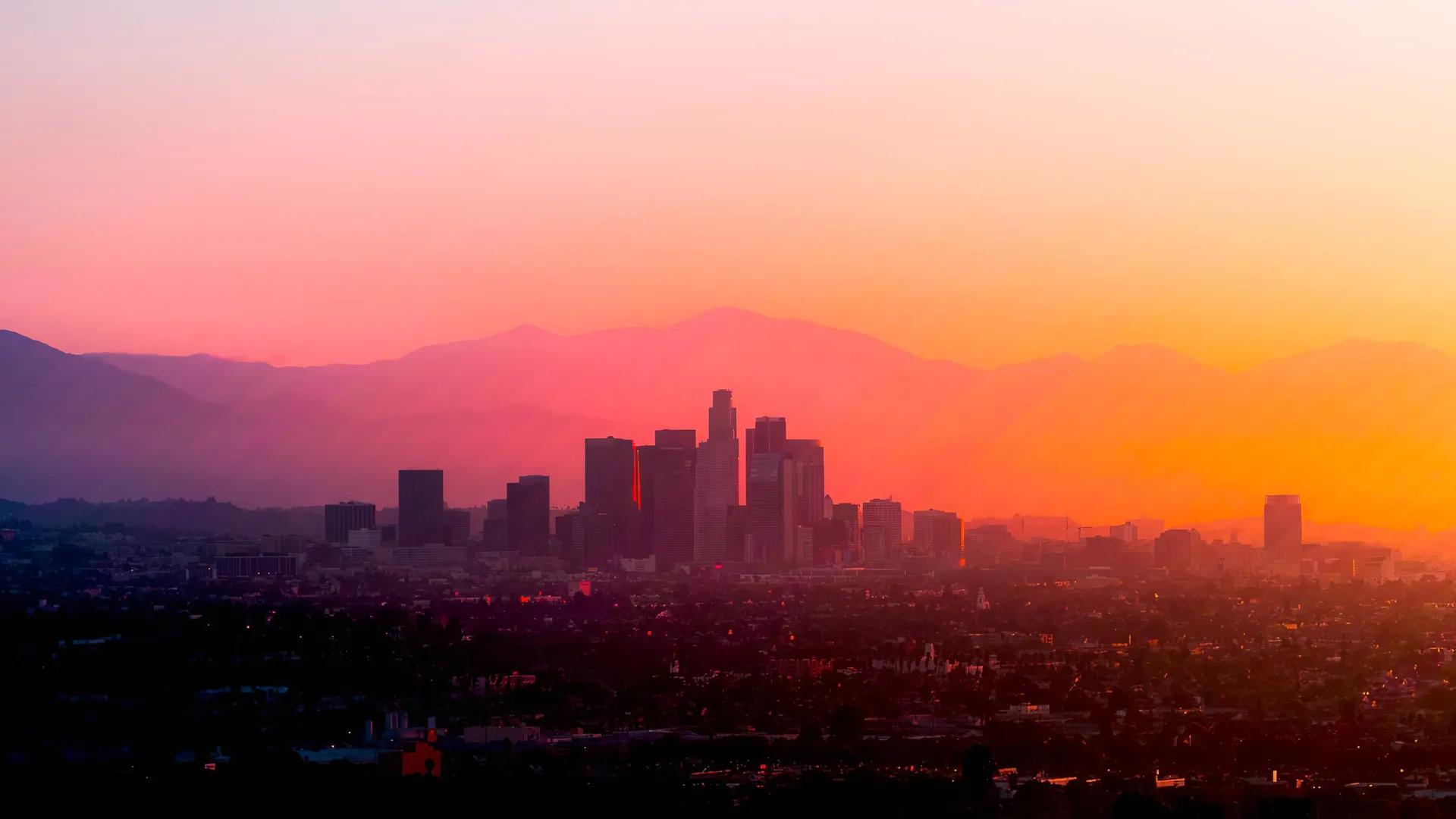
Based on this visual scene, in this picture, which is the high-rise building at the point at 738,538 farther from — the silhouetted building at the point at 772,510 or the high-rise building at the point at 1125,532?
the high-rise building at the point at 1125,532

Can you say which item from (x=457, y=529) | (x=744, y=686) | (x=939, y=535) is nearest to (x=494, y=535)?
(x=457, y=529)

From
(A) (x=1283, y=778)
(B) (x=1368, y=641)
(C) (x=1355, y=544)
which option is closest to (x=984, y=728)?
(A) (x=1283, y=778)

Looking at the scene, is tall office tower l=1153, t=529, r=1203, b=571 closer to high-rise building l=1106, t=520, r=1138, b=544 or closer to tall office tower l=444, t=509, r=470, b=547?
high-rise building l=1106, t=520, r=1138, b=544

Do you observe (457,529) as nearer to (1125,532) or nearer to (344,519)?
(344,519)

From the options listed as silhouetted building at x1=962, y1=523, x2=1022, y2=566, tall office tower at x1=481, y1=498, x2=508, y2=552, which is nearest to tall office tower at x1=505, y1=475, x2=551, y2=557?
tall office tower at x1=481, y1=498, x2=508, y2=552

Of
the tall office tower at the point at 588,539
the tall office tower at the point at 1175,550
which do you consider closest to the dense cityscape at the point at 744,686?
the tall office tower at the point at 588,539
